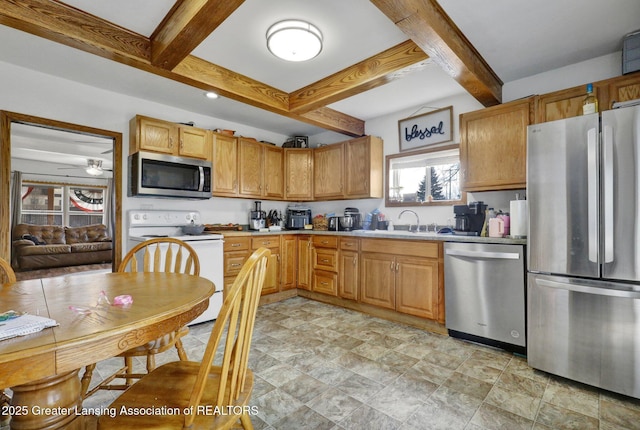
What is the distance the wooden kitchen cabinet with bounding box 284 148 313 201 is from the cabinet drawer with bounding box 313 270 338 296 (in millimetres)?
1252

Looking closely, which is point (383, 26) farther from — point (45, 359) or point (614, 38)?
point (45, 359)

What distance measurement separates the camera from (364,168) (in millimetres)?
3961

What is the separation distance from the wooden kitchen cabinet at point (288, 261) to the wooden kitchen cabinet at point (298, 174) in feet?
2.41

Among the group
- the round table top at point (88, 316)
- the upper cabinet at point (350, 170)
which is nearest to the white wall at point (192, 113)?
the upper cabinet at point (350, 170)

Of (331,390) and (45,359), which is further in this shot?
(331,390)

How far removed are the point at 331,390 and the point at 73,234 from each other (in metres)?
7.06

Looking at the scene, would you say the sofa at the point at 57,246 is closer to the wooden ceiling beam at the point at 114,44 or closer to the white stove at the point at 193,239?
the white stove at the point at 193,239

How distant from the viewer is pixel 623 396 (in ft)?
6.11

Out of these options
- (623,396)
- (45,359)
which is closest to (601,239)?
(623,396)

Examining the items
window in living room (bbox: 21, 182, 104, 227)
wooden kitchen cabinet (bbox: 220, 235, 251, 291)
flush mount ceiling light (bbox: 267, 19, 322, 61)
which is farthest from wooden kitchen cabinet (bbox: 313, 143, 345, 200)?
window in living room (bbox: 21, 182, 104, 227)

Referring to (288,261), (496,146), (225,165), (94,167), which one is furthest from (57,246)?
(496,146)

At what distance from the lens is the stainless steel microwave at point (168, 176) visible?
10.4 feet

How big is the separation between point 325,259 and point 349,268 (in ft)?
1.34

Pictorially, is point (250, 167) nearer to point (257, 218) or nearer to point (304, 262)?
point (257, 218)
